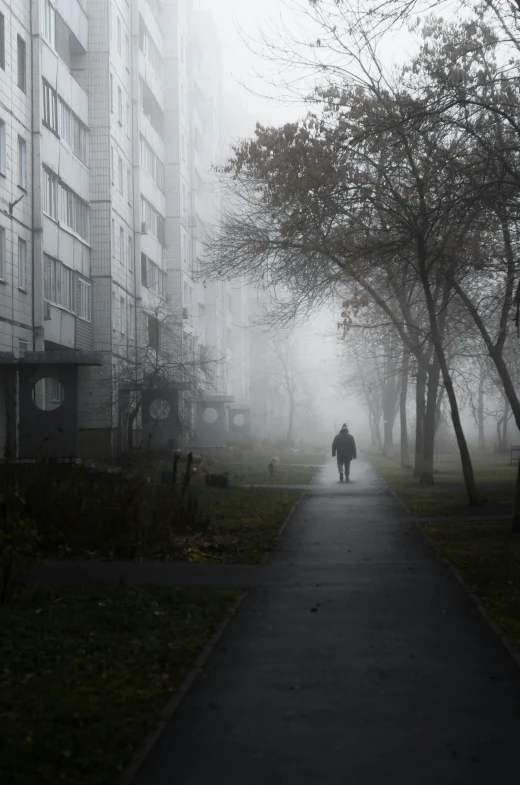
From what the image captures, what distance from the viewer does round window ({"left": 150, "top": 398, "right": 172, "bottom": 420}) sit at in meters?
36.9

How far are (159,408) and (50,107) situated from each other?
10892 mm

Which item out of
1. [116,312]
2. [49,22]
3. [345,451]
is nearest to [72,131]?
[49,22]

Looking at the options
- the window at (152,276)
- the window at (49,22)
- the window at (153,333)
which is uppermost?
the window at (49,22)

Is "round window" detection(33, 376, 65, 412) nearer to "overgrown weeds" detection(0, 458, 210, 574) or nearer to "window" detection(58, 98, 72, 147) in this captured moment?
"window" detection(58, 98, 72, 147)

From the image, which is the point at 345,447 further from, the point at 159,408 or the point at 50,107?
the point at 50,107

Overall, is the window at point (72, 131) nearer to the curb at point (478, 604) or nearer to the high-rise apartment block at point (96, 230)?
the high-rise apartment block at point (96, 230)

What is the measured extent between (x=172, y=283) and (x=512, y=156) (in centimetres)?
3959

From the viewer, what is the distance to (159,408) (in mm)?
37594

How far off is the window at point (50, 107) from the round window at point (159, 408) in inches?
386

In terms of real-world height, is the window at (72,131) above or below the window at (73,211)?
above

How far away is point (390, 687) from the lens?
6.29m

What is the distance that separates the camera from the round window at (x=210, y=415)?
58072mm

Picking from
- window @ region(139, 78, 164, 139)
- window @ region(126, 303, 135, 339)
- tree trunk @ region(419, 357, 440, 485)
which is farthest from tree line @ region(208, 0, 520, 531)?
window @ region(139, 78, 164, 139)

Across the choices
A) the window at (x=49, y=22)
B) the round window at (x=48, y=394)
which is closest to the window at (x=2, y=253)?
the round window at (x=48, y=394)
